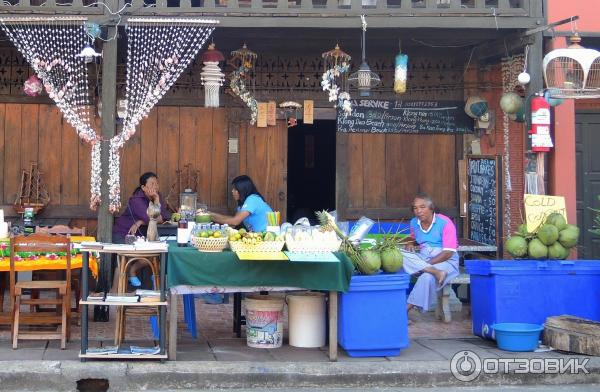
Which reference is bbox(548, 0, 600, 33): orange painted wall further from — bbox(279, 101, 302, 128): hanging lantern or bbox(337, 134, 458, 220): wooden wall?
bbox(279, 101, 302, 128): hanging lantern

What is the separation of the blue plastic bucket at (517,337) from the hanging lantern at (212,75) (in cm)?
475

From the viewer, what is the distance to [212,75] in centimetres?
1090

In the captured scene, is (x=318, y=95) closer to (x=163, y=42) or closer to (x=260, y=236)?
(x=163, y=42)

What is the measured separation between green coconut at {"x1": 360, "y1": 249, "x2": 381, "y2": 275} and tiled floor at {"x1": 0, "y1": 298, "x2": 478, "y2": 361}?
2.78 ft

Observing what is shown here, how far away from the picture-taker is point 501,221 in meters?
11.4

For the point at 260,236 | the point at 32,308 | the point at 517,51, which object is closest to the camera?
the point at 260,236

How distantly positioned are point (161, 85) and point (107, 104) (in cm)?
82

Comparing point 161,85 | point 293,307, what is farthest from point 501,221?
point 161,85

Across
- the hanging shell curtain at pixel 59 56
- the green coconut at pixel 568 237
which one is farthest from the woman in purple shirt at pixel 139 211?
the green coconut at pixel 568 237

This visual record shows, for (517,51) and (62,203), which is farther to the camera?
(62,203)

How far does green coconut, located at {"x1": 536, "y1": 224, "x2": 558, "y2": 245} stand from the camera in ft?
28.5

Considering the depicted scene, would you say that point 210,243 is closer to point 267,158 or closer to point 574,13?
point 267,158

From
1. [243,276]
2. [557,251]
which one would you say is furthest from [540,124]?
[243,276]

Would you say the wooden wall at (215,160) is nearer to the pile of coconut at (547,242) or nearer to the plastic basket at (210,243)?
the pile of coconut at (547,242)
